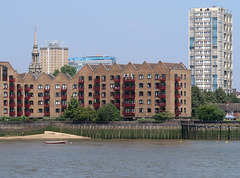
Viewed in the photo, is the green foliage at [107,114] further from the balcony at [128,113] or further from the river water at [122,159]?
the river water at [122,159]

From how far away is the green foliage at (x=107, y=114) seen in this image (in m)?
182

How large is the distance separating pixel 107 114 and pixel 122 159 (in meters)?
75.0

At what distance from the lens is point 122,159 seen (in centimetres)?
10738

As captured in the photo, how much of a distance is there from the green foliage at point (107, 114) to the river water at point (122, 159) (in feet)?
117

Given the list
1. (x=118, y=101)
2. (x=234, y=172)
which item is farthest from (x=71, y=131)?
(x=234, y=172)

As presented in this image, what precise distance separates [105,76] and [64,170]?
107 metres

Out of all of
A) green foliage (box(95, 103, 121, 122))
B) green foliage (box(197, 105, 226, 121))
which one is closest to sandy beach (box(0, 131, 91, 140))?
green foliage (box(95, 103, 121, 122))

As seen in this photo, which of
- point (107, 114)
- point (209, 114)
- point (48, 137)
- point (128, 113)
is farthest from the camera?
point (128, 113)

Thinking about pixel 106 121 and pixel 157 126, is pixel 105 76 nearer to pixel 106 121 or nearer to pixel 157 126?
pixel 106 121

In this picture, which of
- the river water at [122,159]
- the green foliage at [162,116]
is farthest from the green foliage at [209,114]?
the river water at [122,159]

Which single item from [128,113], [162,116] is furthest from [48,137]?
[128,113]

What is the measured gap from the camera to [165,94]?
622 ft

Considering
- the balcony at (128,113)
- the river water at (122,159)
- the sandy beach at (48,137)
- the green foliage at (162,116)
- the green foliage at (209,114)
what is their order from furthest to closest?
the balcony at (128,113)
the green foliage at (209,114)
the green foliage at (162,116)
the sandy beach at (48,137)
the river water at (122,159)

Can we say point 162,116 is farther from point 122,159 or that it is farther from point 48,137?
point 122,159
